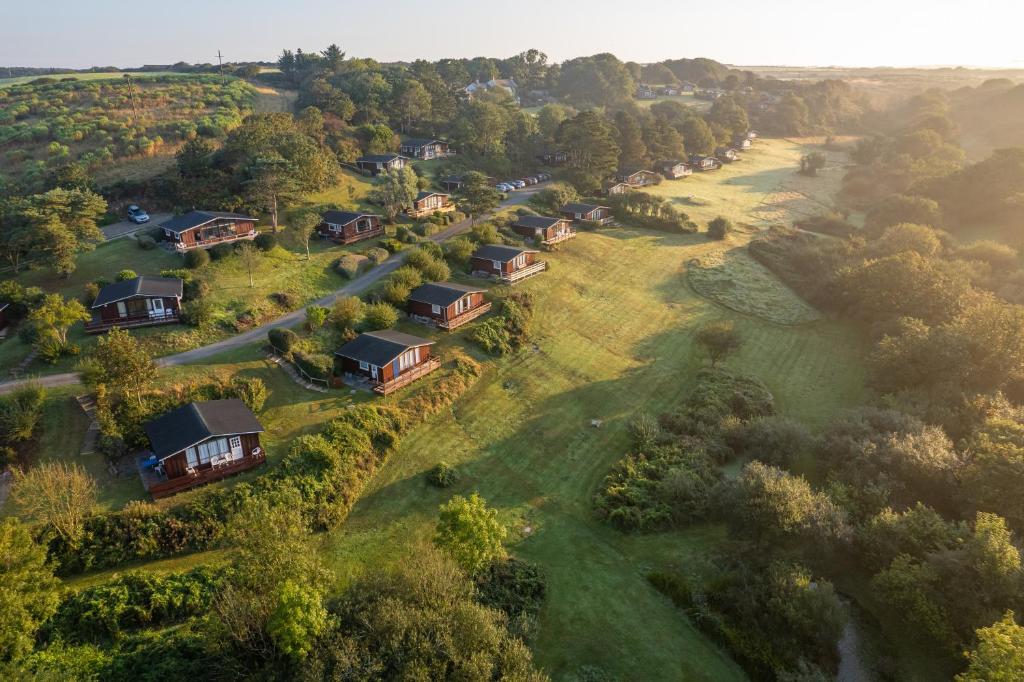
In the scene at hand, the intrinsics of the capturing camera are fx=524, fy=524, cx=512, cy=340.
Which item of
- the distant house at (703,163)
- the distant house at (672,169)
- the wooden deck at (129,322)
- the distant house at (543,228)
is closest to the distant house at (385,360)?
the wooden deck at (129,322)

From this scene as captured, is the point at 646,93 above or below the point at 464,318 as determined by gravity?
above

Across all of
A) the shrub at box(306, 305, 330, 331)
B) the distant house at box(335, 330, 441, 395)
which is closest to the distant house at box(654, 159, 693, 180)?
the distant house at box(335, 330, 441, 395)

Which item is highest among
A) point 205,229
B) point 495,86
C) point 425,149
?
point 495,86

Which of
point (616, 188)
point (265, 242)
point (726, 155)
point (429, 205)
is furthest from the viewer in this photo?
point (726, 155)

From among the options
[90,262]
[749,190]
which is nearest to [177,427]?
[90,262]

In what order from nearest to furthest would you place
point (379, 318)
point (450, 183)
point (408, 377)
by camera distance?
1. point (408, 377)
2. point (379, 318)
3. point (450, 183)

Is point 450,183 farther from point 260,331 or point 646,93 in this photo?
point 646,93

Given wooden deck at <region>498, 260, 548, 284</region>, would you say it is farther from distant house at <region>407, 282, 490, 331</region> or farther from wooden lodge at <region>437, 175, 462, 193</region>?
Answer: wooden lodge at <region>437, 175, 462, 193</region>

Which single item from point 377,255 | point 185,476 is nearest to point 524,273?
point 377,255
